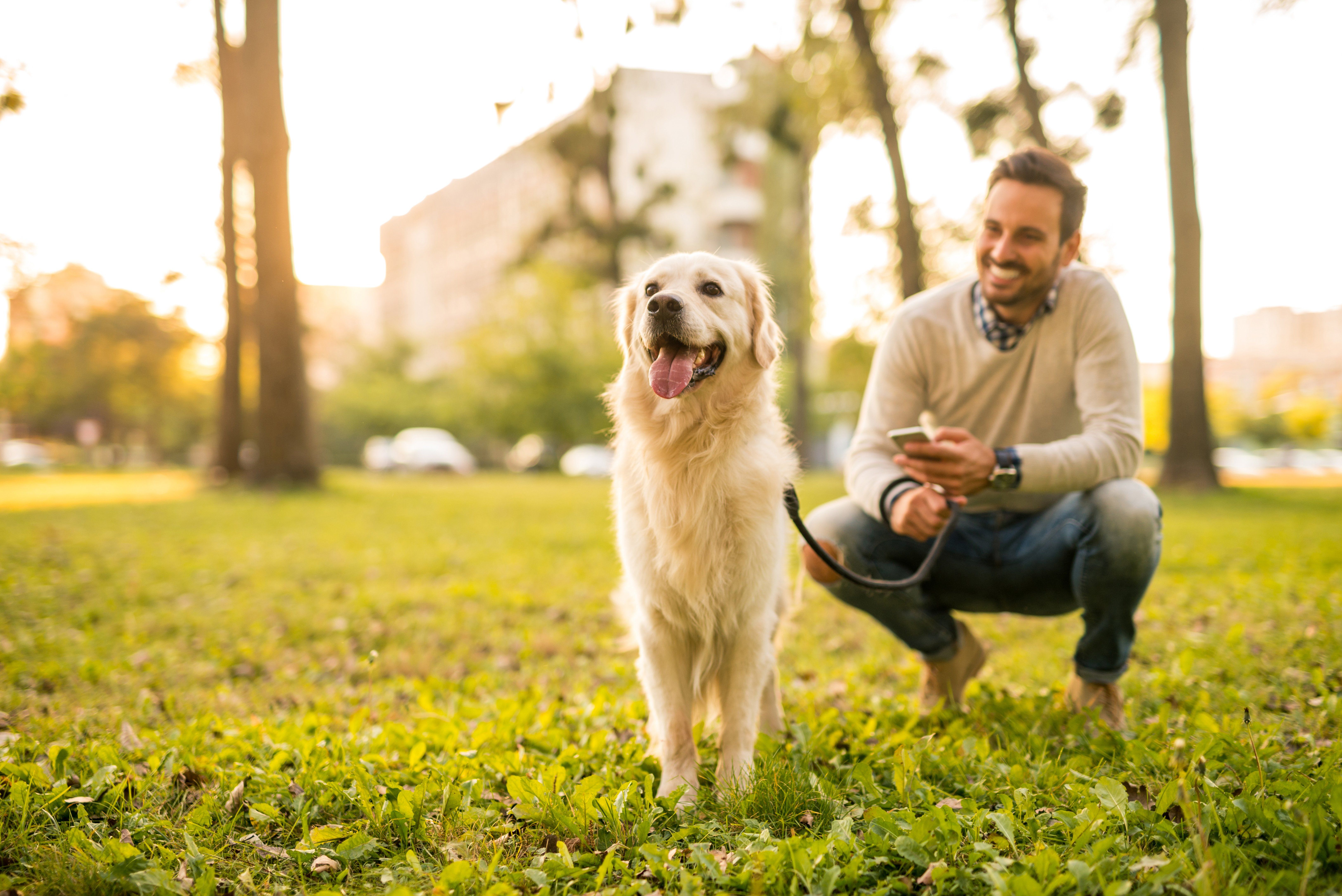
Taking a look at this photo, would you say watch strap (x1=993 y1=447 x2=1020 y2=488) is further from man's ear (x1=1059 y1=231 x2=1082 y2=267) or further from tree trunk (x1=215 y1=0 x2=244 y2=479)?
tree trunk (x1=215 y1=0 x2=244 y2=479)

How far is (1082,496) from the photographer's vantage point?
2738mm

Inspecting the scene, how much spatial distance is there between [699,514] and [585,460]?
28769 mm

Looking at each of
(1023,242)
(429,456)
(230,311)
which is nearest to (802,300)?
(230,311)

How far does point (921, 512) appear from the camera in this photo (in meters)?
Result: 2.54

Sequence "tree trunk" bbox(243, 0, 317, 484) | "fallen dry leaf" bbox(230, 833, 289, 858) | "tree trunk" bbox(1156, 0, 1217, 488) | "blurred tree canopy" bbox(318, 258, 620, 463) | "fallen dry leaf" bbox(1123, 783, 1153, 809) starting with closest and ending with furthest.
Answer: "fallen dry leaf" bbox(230, 833, 289, 858) → "fallen dry leaf" bbox(1123, 783, 1153, 809) → "tree trunk" bbox(243, 0, 317, 484) → "tree trunk" bbox(1156, 0, 1217, 488) → "blurred tree canopy" bbox(318, 258, 620, 463)

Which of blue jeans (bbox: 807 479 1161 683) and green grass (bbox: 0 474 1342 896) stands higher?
blue jeans (bbox: 807 479 1161 683)

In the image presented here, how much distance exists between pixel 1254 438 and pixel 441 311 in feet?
191

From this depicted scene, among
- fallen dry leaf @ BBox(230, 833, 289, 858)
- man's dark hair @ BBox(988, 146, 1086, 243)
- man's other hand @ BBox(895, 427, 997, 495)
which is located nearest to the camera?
fallen dry leaf @ BBox(230, 833, 289, 858)

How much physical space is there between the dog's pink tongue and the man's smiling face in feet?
3.76

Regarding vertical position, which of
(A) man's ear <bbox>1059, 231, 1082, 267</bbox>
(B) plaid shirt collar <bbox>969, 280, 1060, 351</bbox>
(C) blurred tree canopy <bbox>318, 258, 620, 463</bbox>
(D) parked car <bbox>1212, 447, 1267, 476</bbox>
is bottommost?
(D) parked car <bbox>1212, 447, 1267, 476</bbox>

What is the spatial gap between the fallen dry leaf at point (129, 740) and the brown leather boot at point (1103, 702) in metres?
3.06

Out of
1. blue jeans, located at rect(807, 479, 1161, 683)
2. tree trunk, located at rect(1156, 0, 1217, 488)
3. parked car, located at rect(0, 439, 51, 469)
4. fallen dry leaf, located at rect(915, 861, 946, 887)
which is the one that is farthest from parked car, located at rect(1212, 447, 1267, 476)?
parked car, located at rect(0, 439, 51, 469)

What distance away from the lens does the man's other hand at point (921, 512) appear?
100 inches

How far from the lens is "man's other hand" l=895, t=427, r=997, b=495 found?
254 cm
